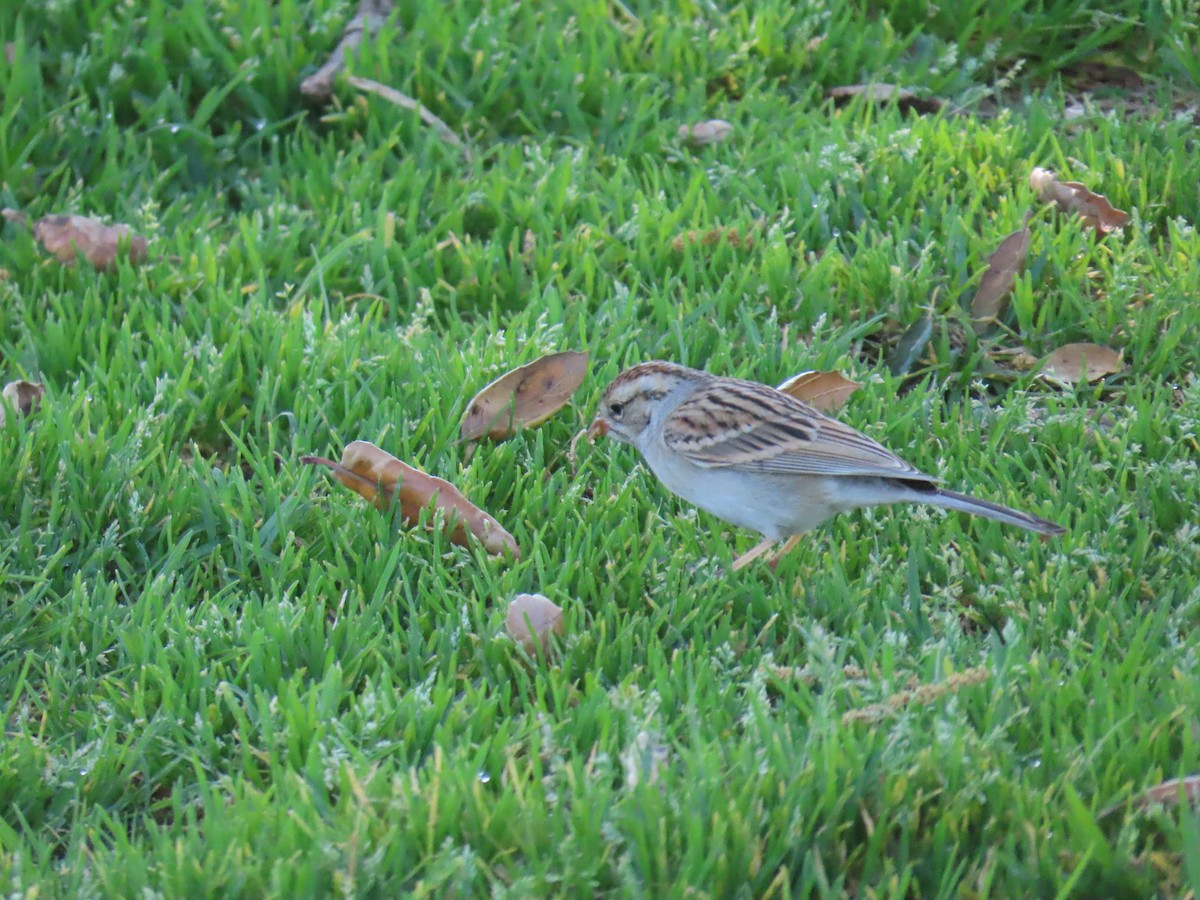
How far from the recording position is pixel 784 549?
466cm

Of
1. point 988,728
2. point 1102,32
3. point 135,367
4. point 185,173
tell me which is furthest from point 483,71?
point 988,728

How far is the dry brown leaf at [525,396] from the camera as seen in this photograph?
5.13 metres

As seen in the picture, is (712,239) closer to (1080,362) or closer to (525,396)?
(525,396)

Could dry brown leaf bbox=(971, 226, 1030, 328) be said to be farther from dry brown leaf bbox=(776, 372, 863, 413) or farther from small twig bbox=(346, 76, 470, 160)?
small twig bbox=(346, 76, 470, 160)

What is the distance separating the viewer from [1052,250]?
18.8ft

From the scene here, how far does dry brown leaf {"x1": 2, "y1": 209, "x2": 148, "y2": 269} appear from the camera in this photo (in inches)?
241

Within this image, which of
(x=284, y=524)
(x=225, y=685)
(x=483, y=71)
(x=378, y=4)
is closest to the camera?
(x=225, y=685)

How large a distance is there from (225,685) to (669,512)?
1641 millimetres

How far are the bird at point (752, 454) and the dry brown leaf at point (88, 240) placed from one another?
2412 millimetres

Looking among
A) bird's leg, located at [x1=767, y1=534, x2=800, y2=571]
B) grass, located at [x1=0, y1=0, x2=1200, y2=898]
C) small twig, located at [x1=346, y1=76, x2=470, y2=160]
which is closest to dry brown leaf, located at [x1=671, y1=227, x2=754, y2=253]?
grass, located at [x1=0, y1=0, x2=1200, y2=898]

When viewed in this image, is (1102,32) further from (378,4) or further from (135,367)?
(135,367)

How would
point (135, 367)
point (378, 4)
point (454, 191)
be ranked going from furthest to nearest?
point (378, 4) → point (454, 191) → point (135, 367)

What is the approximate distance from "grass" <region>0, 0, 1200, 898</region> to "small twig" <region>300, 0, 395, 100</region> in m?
0.13

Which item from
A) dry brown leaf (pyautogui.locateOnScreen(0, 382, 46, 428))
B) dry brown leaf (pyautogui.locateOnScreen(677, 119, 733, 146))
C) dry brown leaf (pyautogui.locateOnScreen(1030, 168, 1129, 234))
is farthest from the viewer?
dry brown leaf (pyautogui.locateOnScreen(677, 119, 733, 146))
